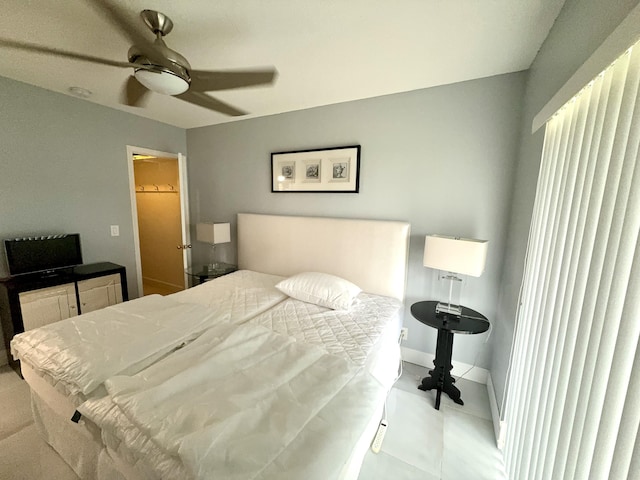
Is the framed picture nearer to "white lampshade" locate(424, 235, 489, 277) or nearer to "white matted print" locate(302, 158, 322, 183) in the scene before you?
"white matted print" locate(302, 158, 322, 183)

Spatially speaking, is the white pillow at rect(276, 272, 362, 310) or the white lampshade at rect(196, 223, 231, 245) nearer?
the white pillow at rect(276, 272, 362, 310)

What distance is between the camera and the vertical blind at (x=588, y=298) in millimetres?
697

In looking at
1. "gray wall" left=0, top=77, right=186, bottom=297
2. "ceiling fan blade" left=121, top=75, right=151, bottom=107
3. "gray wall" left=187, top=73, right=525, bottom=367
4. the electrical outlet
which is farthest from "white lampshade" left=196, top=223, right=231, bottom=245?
the electrical outlet

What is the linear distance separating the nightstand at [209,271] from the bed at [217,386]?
0.84m

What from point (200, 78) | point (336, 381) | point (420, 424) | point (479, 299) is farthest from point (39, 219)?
point (479, 299)

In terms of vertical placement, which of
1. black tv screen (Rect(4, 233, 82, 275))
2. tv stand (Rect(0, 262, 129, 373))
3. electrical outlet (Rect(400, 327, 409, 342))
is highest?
black tv screen (Rect(4, 233, 82, 275))

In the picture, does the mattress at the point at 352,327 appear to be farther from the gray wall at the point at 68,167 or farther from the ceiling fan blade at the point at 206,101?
the gray wall at the point at 68,167

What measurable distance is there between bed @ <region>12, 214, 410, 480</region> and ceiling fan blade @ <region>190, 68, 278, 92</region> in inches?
65.1

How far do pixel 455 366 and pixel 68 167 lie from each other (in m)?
4.31

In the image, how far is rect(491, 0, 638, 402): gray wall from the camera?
982 mm

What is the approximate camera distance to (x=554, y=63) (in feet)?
4.53

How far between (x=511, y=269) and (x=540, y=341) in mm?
812

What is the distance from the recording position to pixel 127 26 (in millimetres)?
1465

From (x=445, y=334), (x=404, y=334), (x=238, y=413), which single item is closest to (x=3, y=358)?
(x=238, y=413)
